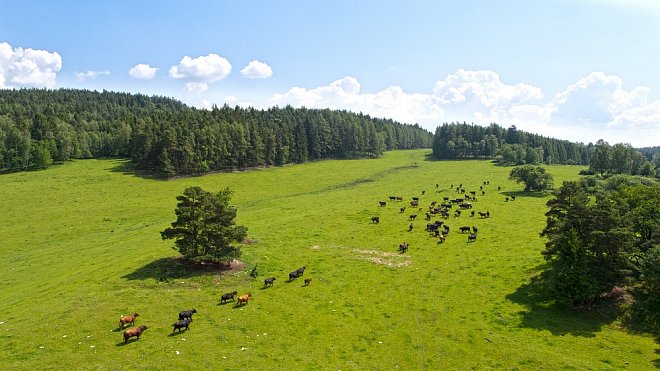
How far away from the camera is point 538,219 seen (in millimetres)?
62938

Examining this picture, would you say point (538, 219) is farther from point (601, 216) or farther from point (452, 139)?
point (452, 139)

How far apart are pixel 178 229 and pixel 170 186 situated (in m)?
64.1

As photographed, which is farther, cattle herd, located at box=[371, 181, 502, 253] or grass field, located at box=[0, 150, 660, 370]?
cattle herd, located at box=[371, 181, 502, 253]

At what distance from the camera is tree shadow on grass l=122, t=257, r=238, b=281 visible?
3744 cm

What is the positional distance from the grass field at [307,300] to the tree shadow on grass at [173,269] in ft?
0.75

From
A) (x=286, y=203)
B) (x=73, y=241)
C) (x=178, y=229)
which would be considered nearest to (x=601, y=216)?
(x=178, y=229)

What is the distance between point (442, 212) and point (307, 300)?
3892 cm

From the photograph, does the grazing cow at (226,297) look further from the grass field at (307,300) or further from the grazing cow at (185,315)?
the grazing cow at (185,315)

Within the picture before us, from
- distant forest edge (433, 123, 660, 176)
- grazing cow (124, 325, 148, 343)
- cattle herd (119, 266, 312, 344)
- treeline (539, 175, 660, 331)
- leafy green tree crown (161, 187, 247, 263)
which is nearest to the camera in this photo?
grazing cow (124, 325, 148, 343)

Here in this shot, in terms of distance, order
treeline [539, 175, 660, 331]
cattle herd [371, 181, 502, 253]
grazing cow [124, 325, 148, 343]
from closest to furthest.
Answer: grazing cow [124, 325, 148, 343] < treeline [539, 175, 660, 331] < cattle herd [371, 181, 502, 253]

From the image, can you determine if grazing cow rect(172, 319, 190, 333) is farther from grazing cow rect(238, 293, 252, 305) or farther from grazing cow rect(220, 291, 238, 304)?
grazing cow rect(238, 293, 252, 305)

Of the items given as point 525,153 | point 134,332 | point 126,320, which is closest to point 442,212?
point 126,320

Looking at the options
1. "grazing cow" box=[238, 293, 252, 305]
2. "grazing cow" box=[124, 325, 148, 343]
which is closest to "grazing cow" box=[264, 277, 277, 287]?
"grazing cow" box=[238, 293, 252, 305]

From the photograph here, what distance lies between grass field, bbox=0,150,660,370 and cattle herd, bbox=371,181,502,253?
1380mm
